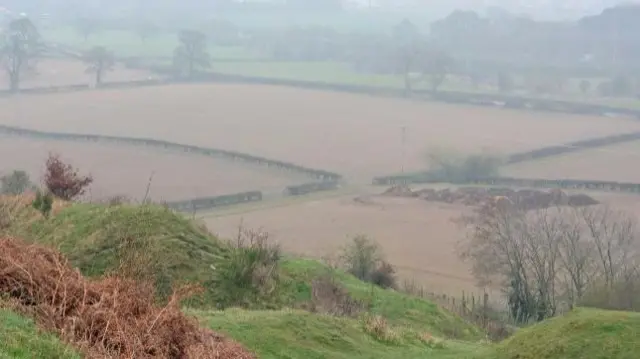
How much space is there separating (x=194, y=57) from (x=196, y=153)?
46378mm

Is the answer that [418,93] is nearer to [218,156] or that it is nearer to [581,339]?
[218,156]

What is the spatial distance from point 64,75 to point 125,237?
81.2 metres

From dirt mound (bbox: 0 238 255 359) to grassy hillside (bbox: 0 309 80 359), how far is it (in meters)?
0.39

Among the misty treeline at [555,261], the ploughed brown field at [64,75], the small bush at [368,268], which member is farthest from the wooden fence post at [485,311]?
the ploughed brown field at [64,75]

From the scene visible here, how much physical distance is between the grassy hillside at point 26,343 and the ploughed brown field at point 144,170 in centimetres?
3603

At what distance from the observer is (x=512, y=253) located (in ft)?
108

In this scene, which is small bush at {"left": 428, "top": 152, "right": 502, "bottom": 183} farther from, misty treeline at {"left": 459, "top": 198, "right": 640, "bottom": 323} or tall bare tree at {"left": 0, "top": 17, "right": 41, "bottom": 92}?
tall bare tree at {"left": 0, "top": 17, "right": 41, "bottom": 92}

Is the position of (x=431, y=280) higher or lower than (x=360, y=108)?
lower

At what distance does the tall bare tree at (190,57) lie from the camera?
10244 cm

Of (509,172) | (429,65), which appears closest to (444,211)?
(509,172)

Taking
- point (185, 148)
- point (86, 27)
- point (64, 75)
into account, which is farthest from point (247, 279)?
point (86, 27)

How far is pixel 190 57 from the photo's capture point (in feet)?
337

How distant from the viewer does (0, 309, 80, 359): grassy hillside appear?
8.26 meters

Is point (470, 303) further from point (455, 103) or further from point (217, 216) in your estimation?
point (455, 103)
